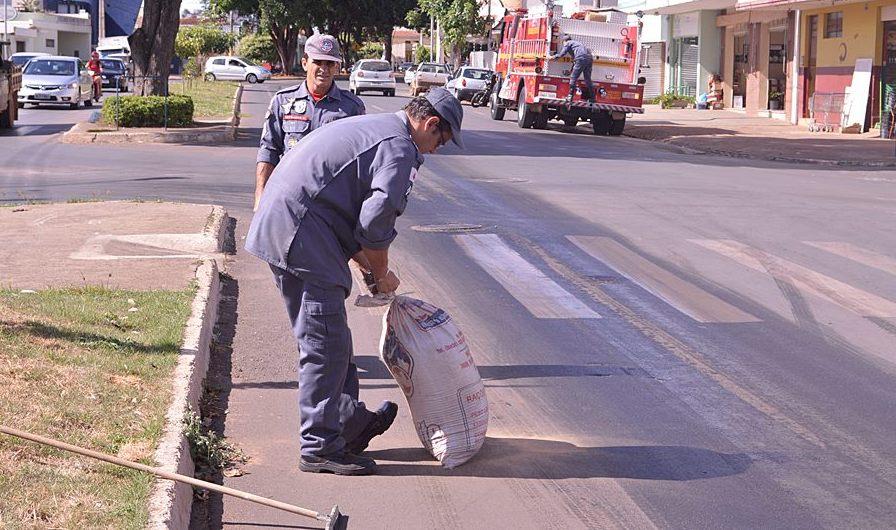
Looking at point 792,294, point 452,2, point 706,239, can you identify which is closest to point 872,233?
point 706,239

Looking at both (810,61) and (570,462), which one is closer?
(570,462)

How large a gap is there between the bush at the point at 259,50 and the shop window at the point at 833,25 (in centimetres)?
6597

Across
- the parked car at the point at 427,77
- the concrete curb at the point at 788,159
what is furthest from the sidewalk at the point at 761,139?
the parked car at the point at 427,77

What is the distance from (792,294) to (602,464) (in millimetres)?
4604

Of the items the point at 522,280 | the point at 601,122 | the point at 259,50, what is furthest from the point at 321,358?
the point at 259,50

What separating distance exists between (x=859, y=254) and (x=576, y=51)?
1891 cm

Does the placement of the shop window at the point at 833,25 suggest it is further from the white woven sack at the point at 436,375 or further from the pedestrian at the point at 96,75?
the white woven sack at the point at 436,375

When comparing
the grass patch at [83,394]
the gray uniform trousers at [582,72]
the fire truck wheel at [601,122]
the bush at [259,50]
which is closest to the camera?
the grass patch at [83,394]

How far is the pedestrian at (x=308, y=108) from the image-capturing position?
286 inches

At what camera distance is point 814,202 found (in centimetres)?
1574

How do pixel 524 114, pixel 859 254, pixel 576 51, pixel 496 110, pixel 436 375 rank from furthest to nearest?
1. pixel 496 110
2. pixel 524 114
3. pixel 576 51
4. pixel 859 254
5. pixel 436 375

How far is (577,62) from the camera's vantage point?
2988 centimetres

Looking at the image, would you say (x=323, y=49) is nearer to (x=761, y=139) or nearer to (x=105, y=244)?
(x=105, y=244)

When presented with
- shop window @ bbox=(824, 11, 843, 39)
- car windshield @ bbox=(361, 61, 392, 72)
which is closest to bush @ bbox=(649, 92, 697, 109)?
shop window @ bbox=(824, 11, 843, 39)
